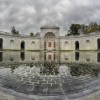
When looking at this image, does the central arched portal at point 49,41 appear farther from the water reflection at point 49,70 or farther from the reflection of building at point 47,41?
the water reflection at point 49,70

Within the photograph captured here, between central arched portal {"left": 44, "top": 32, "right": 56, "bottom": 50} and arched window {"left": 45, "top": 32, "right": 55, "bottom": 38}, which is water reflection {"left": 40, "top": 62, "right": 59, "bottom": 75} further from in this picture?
arched window {"left": 45, "top": 32, "right": 55, "bottom": 38}

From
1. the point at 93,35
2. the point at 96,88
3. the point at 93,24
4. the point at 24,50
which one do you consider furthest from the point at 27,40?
the point at 96,88

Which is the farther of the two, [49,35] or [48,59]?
[49,35]

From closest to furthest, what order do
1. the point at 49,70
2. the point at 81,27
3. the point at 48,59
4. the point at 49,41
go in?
the point at 49,70 → the point at 48,59 → the point at 49,41 → the point at 81,27

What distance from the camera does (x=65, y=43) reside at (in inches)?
1558

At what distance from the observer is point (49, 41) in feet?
131

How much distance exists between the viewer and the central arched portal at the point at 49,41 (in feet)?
131

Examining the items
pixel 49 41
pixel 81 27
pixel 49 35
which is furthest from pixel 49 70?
pixel 81 27

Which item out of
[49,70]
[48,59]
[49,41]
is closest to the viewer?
[49,70]

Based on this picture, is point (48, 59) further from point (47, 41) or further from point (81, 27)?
point (81, 27)

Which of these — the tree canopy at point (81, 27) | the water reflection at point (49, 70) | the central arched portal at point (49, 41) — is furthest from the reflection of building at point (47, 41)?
the water reflection at point (49, 70)

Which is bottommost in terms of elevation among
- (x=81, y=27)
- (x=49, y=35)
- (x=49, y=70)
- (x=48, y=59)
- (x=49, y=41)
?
(x=49, y=70)

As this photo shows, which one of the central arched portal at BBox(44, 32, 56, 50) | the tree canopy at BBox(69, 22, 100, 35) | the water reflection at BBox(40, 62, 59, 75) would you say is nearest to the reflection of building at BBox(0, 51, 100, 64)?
the central arched portal at BBox(44, 32, 56, 50)

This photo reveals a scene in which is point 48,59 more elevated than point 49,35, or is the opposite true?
point 49,35
